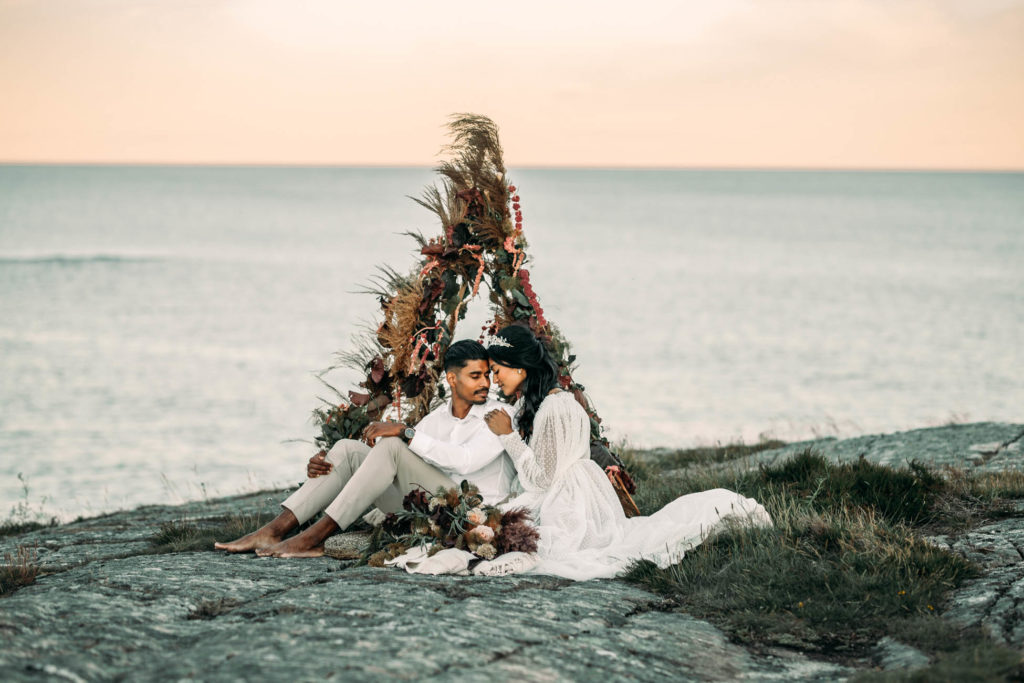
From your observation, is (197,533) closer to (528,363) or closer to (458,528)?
(458,528)

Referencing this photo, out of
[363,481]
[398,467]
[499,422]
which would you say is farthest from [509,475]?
[363,481]

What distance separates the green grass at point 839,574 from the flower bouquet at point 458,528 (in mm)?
842

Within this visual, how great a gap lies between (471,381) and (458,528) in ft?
3.92

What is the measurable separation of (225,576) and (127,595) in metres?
0.70

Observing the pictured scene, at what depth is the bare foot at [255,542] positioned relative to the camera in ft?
23.5

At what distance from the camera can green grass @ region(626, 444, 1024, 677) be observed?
5.73 meters

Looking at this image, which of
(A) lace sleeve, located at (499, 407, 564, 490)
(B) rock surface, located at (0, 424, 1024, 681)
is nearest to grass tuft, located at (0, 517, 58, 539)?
(B) rock surface, located at (0, 424, 1024, 681)

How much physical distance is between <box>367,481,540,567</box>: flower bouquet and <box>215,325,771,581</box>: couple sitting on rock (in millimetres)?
237

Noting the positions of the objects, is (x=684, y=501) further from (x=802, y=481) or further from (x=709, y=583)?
(x=802, y=481)

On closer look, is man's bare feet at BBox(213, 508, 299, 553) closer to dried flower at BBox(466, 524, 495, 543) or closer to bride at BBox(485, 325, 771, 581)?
dried flower at BBox(466, 524, 495, 543)

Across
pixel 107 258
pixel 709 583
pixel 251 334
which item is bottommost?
pixel 709 583

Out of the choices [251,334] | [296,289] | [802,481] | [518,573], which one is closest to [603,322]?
[251,334]

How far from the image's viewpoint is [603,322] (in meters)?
40.6

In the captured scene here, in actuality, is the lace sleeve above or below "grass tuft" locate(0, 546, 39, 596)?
above
